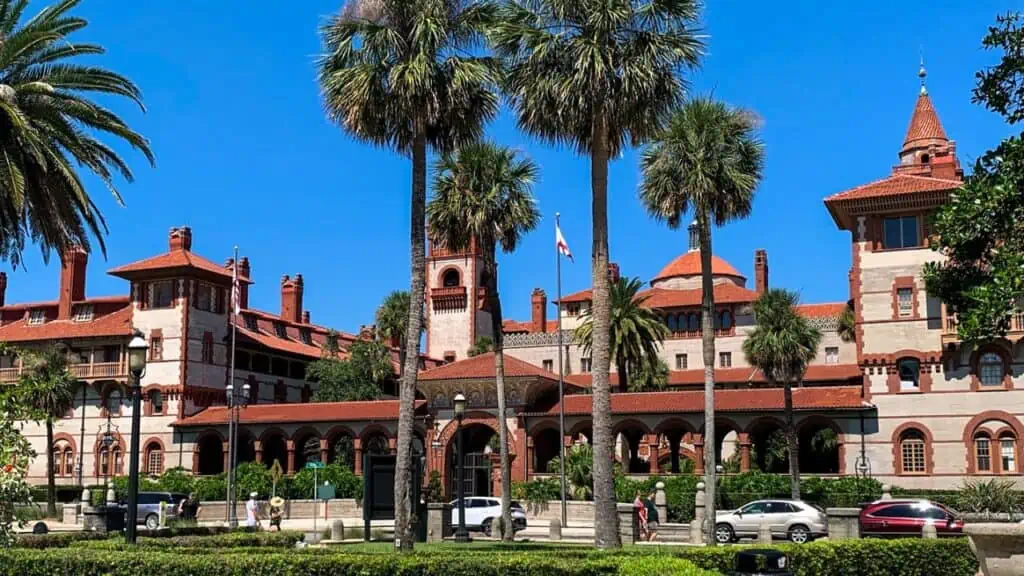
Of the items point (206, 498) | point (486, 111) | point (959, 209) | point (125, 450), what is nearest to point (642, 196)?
point (486, 111)

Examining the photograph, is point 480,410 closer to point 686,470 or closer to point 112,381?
point 686,470

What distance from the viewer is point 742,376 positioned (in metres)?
78.1

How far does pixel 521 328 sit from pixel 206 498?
44.7m

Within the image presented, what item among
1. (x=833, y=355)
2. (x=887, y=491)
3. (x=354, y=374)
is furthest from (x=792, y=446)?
(x=354, y=374)

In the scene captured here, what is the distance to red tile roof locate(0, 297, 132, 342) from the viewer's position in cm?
6669

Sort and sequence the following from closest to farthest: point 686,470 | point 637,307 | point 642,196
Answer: point 642,196, point 637,307, point 686,470

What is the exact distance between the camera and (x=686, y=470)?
6862 centimetres

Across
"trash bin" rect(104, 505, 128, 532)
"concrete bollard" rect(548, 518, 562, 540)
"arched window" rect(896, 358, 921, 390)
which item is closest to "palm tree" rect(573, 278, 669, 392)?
"arched window" rect(896, 358, 921, 390)

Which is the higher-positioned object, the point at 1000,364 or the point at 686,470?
the point at 1000,364

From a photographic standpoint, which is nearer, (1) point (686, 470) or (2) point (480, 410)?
(2) point (480, 410)

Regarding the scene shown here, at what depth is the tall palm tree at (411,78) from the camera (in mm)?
24797

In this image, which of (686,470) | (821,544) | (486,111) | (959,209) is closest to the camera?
(959,209)

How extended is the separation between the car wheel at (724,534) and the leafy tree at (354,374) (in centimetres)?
4068

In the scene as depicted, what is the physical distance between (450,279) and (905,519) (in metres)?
62.0
